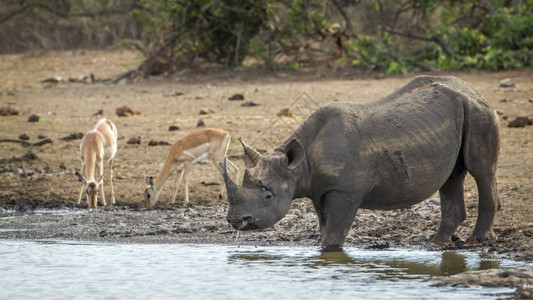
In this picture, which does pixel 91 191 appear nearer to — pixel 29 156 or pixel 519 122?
pixel 29 156

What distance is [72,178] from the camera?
43.3 ft

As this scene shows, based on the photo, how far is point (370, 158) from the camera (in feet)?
24.7

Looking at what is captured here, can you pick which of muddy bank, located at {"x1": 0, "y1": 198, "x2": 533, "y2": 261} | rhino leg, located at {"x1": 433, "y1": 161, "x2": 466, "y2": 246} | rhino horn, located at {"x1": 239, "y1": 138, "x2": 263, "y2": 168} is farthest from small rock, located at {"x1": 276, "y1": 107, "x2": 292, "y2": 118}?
rhino horn, located at {"x1": 239, "y1": 138, "x2": 263, "y2": 168}

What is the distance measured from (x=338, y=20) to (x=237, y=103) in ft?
24.5


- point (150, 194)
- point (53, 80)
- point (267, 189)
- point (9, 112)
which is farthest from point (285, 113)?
point (53, 80)

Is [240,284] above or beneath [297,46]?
beneath

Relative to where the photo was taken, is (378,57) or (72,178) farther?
(378,57)

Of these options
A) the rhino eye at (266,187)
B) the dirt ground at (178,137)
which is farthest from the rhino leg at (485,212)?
the rhino eye at (266,187)

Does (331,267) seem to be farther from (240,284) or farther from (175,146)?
(175,146)

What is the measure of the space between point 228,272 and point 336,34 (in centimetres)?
1510

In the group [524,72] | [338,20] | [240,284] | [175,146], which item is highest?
[338,20]

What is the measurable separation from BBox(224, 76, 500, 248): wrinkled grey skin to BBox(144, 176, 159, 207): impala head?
430cm

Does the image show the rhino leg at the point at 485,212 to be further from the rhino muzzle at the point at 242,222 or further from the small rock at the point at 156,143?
the small rock at the point at 156,143

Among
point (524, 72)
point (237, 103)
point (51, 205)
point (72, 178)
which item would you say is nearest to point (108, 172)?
point (72, 178)
